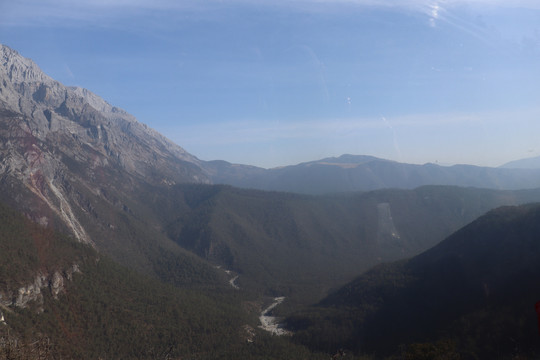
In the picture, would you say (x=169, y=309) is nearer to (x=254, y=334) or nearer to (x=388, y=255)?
(x=254, y=334)

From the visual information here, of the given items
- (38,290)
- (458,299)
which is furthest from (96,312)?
(458,299)

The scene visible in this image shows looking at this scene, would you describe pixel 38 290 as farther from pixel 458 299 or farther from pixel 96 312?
pixel 458 299

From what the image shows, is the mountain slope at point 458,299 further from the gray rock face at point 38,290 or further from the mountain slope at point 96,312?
the gray rock face at point 38,290

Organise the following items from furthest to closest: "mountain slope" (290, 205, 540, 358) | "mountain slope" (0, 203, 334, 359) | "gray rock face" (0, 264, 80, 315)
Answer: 1. "mountain slope" (0, 203, 334, 359)
2. "gray rock face" (0, 264, 80, 315)
3. "mountain slope" (290, 205, 540, 358)

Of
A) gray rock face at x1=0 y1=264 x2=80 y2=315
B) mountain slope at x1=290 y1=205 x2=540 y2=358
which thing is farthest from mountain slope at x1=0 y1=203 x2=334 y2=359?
mountain slope at x1=290 y1=205 x2=540 y2=358

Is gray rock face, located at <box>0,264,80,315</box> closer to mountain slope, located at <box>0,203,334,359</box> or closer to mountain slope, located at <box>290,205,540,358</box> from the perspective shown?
mountain slope, located at <box>0,203,334,359</box>

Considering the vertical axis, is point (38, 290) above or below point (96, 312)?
above

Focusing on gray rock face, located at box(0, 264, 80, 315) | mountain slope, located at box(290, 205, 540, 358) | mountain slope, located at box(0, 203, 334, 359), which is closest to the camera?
mountain slope, located at box(290, 205, 540, 358)

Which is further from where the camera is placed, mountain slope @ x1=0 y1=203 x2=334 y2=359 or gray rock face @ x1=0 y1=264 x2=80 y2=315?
mountain slope @ x1=0 y1=203 x2=334 y2=359

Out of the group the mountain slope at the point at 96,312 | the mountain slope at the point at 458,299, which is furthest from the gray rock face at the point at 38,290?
the mountain slope at the point at 458,299

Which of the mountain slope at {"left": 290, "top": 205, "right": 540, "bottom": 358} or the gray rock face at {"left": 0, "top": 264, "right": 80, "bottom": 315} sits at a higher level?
the gray rock face at {"left": 0, "top": 264, "right": 80, "bottom": 315}
